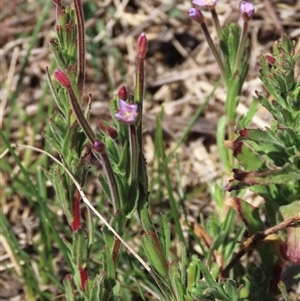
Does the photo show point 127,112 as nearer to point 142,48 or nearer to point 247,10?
point 142,48

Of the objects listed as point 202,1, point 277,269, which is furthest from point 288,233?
point 202,1

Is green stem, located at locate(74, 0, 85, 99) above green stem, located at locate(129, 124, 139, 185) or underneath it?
above

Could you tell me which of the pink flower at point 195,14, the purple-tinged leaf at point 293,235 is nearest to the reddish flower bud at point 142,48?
the pink flower at point 195,14

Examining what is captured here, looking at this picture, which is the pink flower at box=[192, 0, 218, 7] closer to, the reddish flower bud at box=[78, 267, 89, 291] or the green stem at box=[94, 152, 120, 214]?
the green stem at box=[94, 152, 120, 214]

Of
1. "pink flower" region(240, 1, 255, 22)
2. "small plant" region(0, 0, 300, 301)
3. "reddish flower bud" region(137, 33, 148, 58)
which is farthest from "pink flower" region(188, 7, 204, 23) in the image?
"reddish flower bud" region(137, 33, 148, 58)

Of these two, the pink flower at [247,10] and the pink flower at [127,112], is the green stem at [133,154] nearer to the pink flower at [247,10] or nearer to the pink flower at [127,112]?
the pink flower at [127,112]

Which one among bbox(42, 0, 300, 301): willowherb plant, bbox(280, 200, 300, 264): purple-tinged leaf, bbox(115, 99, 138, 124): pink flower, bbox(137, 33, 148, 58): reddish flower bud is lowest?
bbox(280, 200, 300, 264): purple-tinged leaf

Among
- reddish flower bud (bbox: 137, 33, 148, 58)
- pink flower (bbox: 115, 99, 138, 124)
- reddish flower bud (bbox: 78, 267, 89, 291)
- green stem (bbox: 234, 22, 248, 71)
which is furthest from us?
green stem (bbox: 234, 22, 248, 71)
